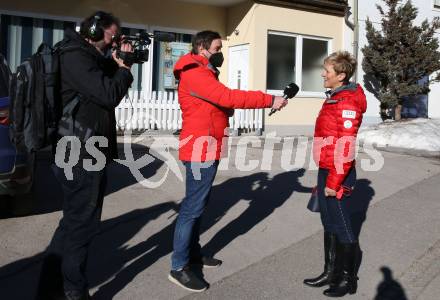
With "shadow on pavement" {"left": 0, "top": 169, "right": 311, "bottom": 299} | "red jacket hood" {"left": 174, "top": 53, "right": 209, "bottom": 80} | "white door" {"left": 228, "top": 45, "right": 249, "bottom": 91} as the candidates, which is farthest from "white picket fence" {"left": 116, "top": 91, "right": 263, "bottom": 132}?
"red jacket hood" {"left": 174, "top": 53, "right": 209, "bottom": 80}

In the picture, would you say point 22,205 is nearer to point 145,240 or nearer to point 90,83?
point 145,240

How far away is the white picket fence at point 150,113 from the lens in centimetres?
1238

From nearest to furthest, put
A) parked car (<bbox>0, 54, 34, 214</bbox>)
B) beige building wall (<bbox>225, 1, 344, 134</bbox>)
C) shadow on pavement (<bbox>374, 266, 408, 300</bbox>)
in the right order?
shadow on pavement (<bbox>374, 266, 408, 300</bbox>) → parked car (<bbox>0, 54, 34, 214</bbox>) → beige building wall (<bbox>225, 1, 344, 134</bbox>)

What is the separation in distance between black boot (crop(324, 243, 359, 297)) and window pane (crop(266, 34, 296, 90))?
10.6 metres

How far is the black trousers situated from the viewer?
336 centimetres

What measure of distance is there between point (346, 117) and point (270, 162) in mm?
5686

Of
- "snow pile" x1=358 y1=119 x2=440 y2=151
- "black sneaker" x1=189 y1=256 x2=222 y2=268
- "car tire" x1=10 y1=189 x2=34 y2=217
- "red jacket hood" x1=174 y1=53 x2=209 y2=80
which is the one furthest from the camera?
"snow pile" x1=358 y1=119 x2=440 y2=151

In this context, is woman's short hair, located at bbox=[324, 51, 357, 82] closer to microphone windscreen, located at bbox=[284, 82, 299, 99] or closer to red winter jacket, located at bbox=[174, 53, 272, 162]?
microphone windscreen, located at bbox=[284, 82, 299, 99]

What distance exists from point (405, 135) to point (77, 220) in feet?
35.6

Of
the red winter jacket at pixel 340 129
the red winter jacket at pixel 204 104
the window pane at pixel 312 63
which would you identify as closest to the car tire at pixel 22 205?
the red winter jacket at pixel 204 104

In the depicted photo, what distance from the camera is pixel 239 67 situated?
46.9 ft

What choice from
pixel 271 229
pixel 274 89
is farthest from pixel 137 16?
pixel 271 229

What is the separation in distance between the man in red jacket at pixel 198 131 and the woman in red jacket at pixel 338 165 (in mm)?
421

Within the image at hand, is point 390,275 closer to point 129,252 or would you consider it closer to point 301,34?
point 129,252
